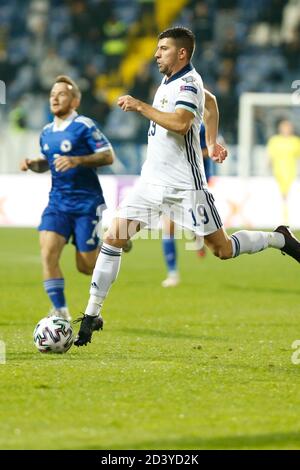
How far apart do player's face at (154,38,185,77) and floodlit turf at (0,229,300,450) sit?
215 cm

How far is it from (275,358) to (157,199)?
4.86 feet

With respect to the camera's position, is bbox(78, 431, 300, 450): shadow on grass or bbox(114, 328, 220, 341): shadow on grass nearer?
bbox(78, 431, 300, 450): shadow on grass

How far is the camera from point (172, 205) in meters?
8.26

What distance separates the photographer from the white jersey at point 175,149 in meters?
8.11

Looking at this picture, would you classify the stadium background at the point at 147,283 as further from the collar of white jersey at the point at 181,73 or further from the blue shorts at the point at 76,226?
the collar of white jersey at the point at 181,73

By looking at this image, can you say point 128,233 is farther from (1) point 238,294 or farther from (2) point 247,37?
(2) point 247,37

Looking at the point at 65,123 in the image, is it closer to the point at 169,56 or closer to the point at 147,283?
the point at 169,56

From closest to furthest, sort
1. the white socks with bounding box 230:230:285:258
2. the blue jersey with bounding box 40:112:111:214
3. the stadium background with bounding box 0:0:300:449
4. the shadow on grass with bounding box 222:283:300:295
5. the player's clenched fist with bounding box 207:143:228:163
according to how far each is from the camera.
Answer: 1. the stadium background with bounding box 0:0:300:449
2. the white socks with bounding box 230:230:285:258
3. the player's clenched fist with bounding box 207:143:228:163
4. the blue jersey with bounding box 40:112:111:214
5. the shadow on grass with bounding box 222:283:300:295

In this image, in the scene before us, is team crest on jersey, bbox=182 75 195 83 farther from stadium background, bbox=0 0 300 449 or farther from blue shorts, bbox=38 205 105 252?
blue shorts, bbox=38 205 105 252

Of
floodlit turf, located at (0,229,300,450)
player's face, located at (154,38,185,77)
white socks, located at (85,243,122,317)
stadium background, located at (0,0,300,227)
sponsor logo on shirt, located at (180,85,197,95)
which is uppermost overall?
stadium background, located at (0,0,300,227)

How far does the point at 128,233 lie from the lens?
812 cm

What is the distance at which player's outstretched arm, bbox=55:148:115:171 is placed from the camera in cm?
947

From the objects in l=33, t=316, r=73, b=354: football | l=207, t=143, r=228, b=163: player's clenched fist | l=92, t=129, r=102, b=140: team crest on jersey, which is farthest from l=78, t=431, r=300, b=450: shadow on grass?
l=92, t=129, r=102, b=140: team crest on jersey

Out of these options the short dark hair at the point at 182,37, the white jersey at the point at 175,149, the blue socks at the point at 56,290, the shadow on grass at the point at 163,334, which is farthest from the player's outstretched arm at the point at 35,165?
the short dark hair at the point at 182,37
